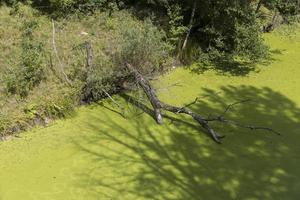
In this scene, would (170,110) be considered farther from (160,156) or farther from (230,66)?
(230,66)

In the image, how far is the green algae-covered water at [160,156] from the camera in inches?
253

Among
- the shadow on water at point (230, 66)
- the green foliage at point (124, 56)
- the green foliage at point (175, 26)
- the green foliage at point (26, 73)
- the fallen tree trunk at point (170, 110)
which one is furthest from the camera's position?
the shadow on water at point (230, 66)

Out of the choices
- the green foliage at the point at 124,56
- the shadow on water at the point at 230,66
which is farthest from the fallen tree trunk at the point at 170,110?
the shadow on water at the point at 230,66

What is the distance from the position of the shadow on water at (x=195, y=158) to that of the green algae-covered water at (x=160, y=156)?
13 millimetres

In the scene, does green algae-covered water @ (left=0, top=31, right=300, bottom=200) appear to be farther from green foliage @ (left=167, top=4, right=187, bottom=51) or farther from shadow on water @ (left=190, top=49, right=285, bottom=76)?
green foliage @ (left=167, top=4, right=187, bottom=51)

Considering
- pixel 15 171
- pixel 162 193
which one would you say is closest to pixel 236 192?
pixel 162 193

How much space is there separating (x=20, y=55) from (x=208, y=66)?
11.6ft

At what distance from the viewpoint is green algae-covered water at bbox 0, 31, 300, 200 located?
6430 millimetres

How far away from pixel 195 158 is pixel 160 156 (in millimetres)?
486

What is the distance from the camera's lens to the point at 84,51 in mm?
8672

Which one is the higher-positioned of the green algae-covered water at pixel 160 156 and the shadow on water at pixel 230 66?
the shadow on water at pixel 230 66

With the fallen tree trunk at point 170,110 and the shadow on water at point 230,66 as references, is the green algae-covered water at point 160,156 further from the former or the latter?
the shadow on water at point 230,66

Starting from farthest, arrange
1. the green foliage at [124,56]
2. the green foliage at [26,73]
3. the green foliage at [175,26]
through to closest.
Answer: the green foliage at [175,26] → the green foliage at [124,56] → the green foliage at [26,73]

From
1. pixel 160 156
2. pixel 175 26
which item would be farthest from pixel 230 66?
pixel 160 156
